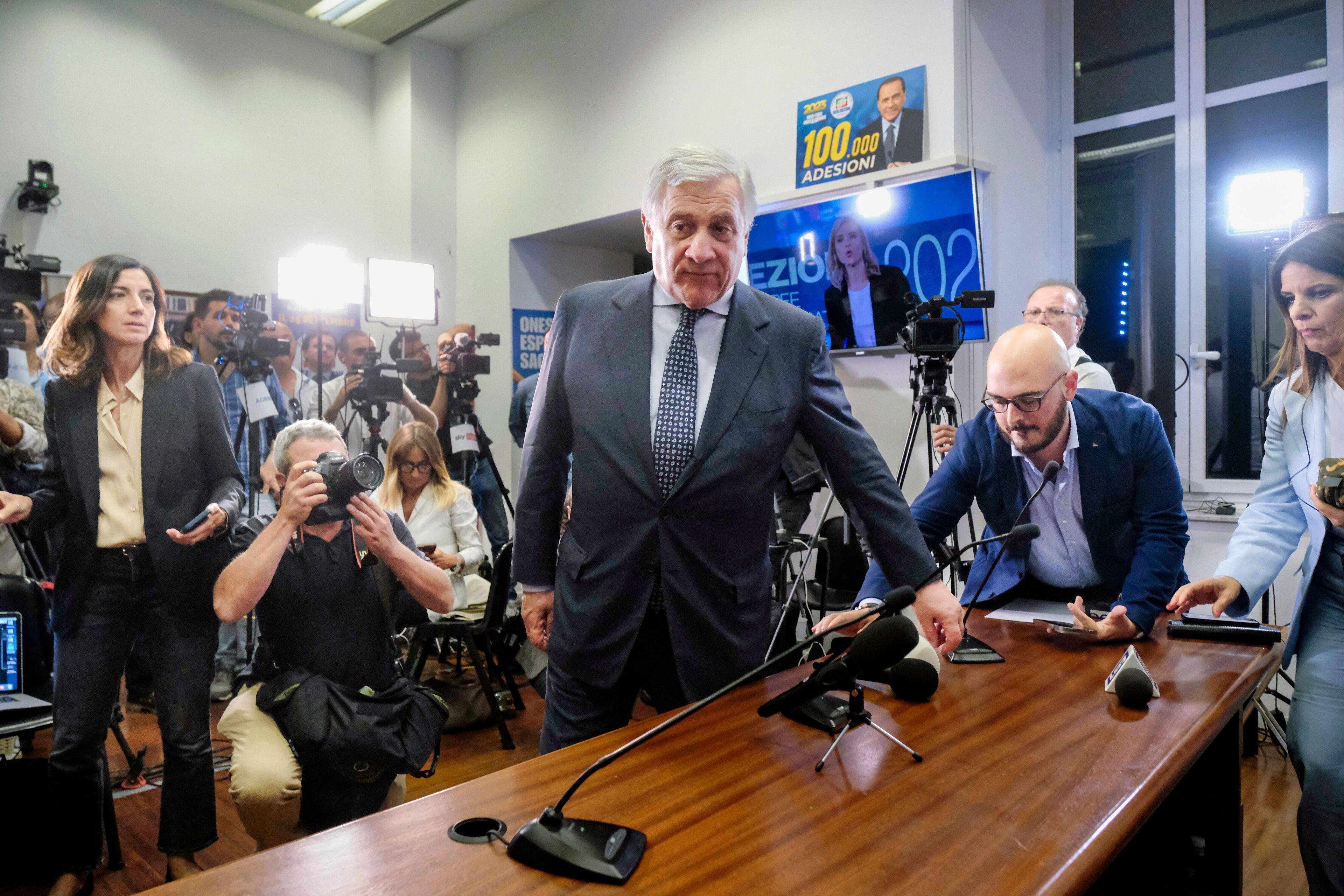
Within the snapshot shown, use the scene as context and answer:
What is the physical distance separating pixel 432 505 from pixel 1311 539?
118 inches

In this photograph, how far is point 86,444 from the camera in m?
2.22

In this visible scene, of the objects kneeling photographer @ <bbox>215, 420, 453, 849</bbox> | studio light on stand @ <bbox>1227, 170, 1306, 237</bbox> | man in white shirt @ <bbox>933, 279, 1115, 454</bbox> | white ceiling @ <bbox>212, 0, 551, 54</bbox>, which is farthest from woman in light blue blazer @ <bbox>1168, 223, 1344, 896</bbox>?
white ceiling @ <bbox>212, 0, 551, 54</bbox>

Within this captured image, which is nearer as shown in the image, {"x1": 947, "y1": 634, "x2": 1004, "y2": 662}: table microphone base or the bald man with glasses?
{"x1": 947, "y1": 634, "x2": 1004, "y2": 662}: table microphone base

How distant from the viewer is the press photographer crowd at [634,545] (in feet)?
4.94

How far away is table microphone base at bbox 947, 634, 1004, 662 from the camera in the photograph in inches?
64.5

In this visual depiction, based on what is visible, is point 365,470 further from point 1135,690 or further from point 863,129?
point 863,129

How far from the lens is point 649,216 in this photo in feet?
5.20

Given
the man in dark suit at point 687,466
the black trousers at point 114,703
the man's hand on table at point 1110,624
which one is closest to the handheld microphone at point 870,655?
the man in dark suit at point 687,466

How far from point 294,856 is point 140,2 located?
6.52m

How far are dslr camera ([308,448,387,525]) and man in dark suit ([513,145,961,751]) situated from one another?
0.54 meters

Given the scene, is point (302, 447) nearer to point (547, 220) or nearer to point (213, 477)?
point (213, 477)

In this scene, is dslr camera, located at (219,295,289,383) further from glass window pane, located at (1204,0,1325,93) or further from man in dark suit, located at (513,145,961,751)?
glass window pane, located at (1204,0,1325,93)

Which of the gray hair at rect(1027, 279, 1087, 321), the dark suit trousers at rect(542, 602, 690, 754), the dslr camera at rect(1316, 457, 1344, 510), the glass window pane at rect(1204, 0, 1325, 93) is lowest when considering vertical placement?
the dark suit trousers at rect(542, 602, 690, 754)

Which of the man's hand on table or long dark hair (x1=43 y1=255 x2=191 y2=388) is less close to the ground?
long dark hair (x1=43 y1=255 x2=191 y2=388)
